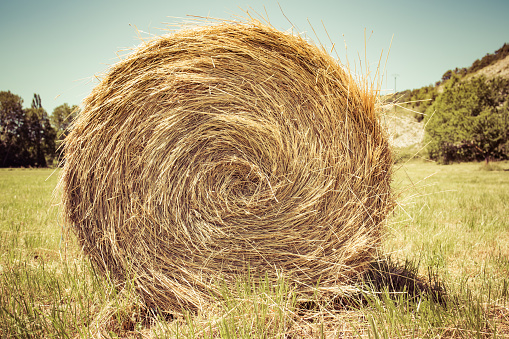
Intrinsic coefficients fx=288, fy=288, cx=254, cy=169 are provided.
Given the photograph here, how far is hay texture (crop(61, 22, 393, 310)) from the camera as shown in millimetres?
2008

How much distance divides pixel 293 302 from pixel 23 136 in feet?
142

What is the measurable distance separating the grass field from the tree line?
33.7 metres

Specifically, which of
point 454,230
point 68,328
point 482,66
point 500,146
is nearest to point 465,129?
point 500,146

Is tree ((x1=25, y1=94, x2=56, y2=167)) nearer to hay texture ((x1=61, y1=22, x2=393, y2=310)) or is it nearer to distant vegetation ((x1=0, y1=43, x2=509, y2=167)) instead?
distant vegetation ((x1=0, y1=43, x2=509, y2=167))

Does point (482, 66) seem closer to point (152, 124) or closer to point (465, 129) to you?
point (465, 129)

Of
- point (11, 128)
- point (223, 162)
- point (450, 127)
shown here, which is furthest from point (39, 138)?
point (450, 127)

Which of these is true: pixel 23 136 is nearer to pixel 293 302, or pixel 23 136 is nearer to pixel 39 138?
pixel 39 138

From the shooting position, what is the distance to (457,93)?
27250 mm

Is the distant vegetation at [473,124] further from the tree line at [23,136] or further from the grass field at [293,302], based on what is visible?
the tree line at [23,136]

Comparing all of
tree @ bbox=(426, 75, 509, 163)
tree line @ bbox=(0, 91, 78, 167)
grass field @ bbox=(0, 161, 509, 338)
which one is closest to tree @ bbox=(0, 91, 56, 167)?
tree line @ bbox=(0, 91, 78, 167)

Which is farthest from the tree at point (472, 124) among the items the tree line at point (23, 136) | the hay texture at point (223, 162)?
the tree line at point (23, 136)

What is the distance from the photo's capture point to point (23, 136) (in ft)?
113

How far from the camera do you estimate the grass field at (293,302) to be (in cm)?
156

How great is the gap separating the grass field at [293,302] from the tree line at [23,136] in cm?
3373
